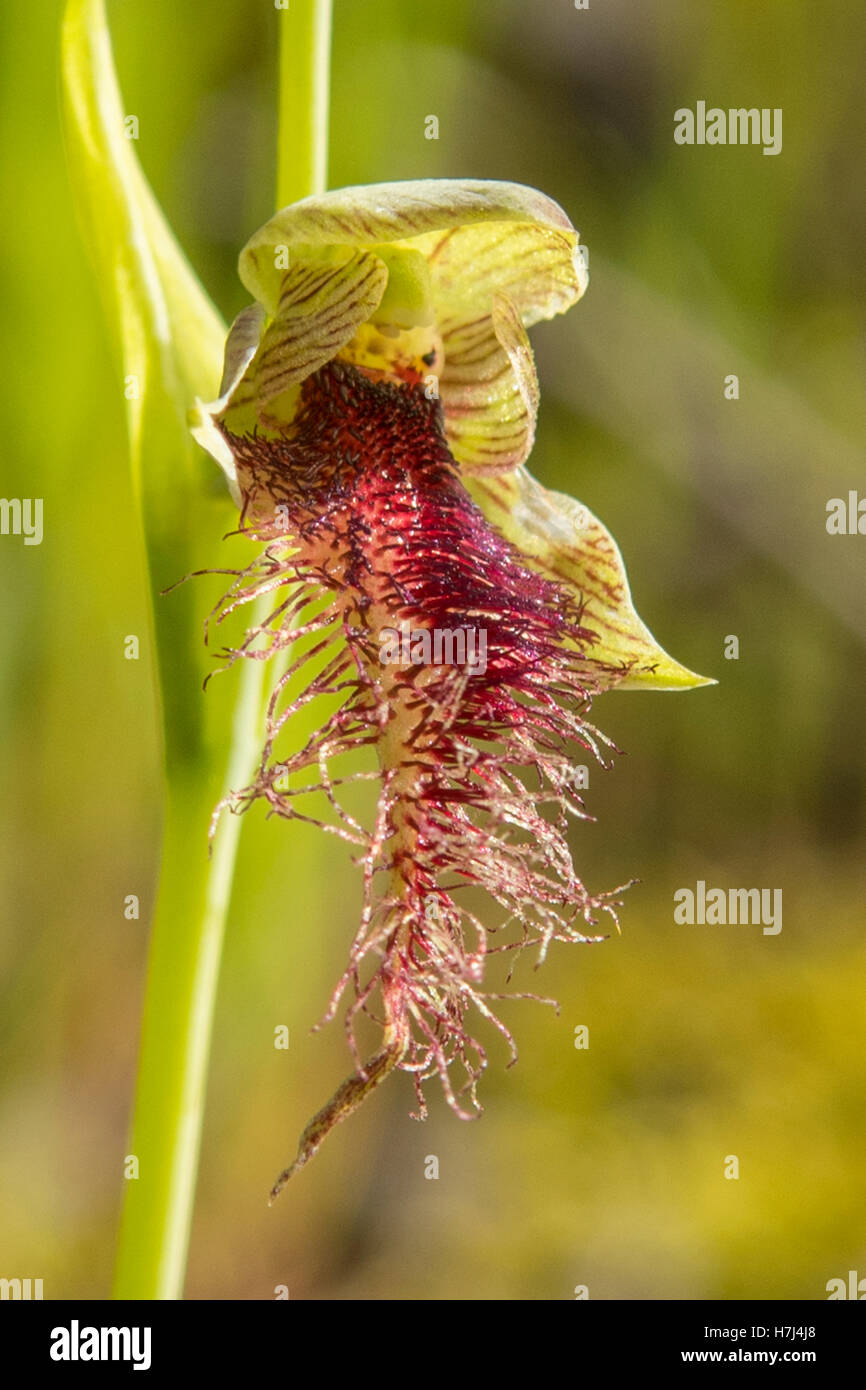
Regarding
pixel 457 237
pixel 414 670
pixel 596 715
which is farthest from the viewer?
pixel 596 715

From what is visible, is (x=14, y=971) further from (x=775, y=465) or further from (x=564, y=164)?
(x=564, y=164)

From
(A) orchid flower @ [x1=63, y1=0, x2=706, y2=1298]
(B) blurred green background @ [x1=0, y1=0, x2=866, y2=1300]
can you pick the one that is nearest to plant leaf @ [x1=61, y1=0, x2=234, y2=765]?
(A) orchid flower @ [x1=63, y1=0, x2=706, y2=1298]

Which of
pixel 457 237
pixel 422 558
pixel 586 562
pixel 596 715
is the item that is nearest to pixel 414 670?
pixel 422 558

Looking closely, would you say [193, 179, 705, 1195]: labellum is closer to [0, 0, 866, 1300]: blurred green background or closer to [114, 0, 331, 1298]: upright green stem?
[114, 0, 331, 1298]: upright green stem

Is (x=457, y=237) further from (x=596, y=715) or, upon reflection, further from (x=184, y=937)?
(x=596, y=715)

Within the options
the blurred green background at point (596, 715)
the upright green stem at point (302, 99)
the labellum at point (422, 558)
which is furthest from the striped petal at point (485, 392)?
the blurred green background at point (596, 715)

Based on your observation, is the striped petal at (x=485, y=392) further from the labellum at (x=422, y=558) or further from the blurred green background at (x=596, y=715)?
the blurred green background at (x=596, y=715)
